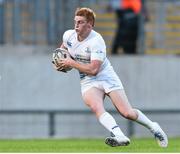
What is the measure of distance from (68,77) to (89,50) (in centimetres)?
657

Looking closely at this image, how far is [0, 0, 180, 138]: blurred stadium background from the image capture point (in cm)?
1889

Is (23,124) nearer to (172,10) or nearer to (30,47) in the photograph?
(30,47)

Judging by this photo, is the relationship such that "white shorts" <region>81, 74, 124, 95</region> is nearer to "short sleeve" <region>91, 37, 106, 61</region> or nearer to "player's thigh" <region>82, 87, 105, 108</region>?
"player's thigh" <region>82, 87, 105, 108</region>

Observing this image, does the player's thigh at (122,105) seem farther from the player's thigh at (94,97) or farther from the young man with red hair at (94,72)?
the player's thigh at (94,97)

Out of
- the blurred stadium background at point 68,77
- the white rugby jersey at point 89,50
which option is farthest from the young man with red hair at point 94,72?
the blurred stadium background at point 68,77

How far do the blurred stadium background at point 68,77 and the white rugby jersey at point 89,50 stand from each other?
19.4 feet

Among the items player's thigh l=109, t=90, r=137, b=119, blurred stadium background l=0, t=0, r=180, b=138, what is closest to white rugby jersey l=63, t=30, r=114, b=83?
player's thigh l=109, t=90, r=137, b=119

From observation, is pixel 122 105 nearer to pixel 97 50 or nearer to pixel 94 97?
pixel 94 97

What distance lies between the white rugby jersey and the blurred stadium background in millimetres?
5906

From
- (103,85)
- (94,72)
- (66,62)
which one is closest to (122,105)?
(103,85)

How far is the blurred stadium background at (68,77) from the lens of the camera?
1889 cm

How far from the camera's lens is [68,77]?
19.3 metres

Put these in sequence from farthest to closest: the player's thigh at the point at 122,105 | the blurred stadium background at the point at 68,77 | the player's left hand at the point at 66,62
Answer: the blurred stadium background at the point at 68,77 → the player's thigh at the point at 122,105 → the player's left hand at the point at 66,62

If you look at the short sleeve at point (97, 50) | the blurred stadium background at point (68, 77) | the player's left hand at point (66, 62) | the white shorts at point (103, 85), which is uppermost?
the short sleeve at point (97, 50)
